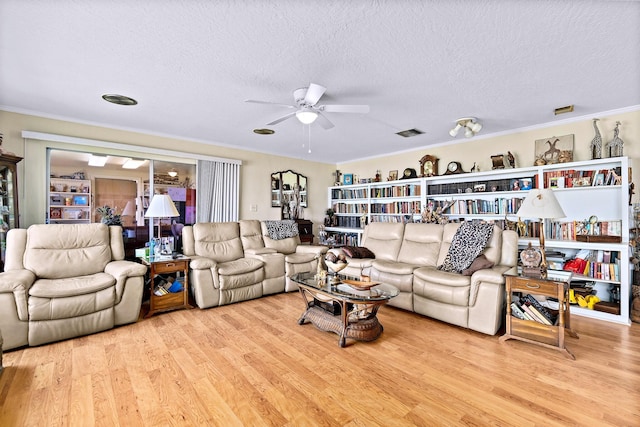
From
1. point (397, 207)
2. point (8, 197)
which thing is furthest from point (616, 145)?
point (8, 197)

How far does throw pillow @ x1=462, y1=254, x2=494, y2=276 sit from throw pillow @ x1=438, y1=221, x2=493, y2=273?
0.18ft

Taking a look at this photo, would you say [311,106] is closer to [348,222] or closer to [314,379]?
[314,379]

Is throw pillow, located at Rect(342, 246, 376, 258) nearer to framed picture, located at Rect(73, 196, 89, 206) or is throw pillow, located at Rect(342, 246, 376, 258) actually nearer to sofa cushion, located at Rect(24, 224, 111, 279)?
sofa cushion, located at Rect(24, 224, 111, 279)

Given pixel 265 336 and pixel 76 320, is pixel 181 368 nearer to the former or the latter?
pixel 265 336

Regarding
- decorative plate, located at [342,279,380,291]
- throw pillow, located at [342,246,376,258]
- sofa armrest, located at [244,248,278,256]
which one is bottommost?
decorative plate, located at [342,279,380,291]

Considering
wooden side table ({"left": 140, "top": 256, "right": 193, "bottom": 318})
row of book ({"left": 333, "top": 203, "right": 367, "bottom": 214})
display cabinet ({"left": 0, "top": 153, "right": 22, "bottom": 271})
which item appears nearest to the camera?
display cabinet ({"left": 0, "top": 153, "right": 22, "bottom": 271})

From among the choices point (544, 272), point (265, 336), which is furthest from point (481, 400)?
point (265, 336)

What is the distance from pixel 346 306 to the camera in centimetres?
258

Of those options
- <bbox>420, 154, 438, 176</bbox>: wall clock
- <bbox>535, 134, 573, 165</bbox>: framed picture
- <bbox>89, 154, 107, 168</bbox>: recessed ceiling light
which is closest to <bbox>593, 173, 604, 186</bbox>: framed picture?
<bbox>535, 134, 573, 165</bbox>: framed picture

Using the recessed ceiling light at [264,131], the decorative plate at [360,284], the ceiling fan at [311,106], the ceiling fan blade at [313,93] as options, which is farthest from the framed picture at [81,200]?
the decorative plate at [360,284]

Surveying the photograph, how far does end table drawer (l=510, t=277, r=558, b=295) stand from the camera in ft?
8.09

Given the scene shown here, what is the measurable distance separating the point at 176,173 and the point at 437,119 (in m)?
3.92

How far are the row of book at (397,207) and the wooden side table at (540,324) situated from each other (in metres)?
2.64

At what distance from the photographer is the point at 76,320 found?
2.66m
